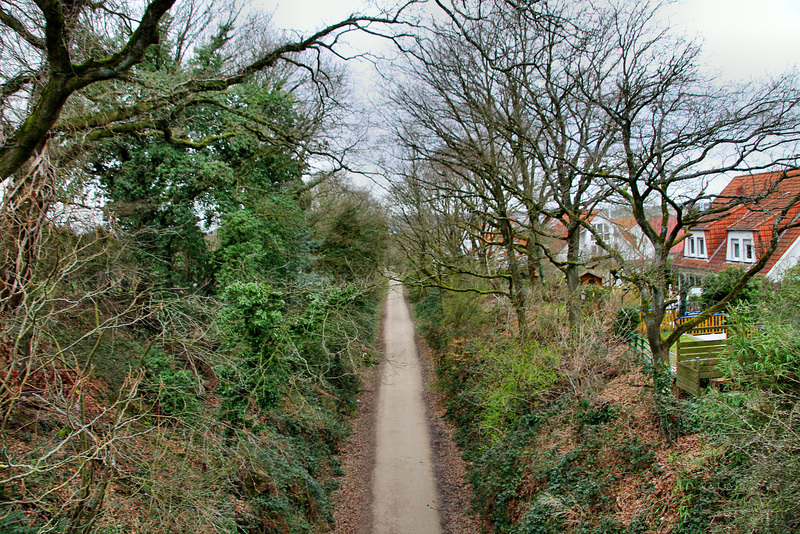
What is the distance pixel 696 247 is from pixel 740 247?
12.6ft

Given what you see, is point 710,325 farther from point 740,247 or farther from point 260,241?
point 260,241

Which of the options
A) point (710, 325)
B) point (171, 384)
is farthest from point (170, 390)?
point (710, 325)

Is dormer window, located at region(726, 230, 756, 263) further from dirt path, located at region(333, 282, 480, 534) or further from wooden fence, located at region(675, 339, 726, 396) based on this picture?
dirt path, located at region(333, 282, 480, 534)

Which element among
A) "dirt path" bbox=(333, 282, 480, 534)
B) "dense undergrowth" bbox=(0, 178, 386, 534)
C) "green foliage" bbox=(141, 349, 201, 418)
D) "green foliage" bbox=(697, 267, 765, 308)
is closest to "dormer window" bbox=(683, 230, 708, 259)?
"green foliage" bbox=(697, 267, 765, 308)

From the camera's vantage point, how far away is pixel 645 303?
8664 millimetres

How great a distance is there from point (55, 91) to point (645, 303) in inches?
373

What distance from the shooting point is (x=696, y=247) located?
24406 millimetres

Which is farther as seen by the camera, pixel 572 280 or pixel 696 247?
pixel 696 247

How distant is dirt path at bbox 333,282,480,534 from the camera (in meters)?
11.1

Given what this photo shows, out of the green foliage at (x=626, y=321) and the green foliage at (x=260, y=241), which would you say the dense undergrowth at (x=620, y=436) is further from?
the green foliage at (x=260, y=241)

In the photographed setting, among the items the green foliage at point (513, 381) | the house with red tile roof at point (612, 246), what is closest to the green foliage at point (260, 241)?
the green foliage at point (513, 381)

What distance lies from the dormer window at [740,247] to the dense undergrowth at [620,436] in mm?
10545

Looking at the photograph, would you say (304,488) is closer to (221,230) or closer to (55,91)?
(221,230)

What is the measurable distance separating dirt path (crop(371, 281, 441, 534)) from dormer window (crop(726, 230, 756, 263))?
49.3 feet
